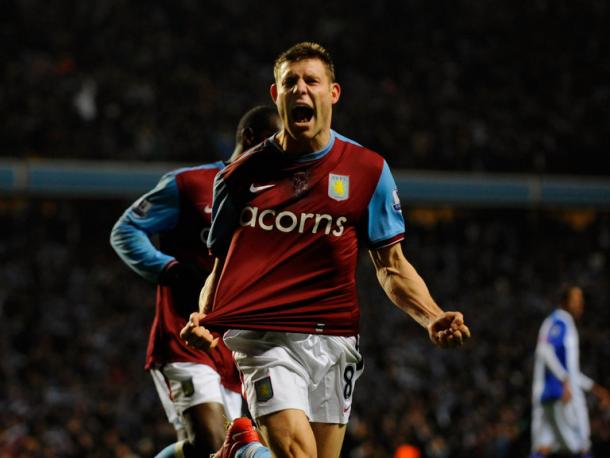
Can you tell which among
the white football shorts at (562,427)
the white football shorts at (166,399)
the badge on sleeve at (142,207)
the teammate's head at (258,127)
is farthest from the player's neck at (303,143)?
the white football shorts at (562,427)

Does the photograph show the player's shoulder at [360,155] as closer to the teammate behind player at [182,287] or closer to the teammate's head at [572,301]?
the teammate behind player at [182,287]

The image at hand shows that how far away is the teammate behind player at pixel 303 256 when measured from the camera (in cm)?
377

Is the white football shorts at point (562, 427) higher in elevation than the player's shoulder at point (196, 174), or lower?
lower

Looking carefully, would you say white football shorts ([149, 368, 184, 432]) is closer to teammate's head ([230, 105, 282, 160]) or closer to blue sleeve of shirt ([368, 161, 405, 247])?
teammate's head ([230, 105, 282, 160])

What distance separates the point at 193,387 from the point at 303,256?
147cm

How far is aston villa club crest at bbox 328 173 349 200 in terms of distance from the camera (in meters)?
3.85

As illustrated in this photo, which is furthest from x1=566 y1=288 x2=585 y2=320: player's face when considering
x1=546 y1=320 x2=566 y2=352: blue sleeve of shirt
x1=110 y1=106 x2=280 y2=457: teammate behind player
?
x1=110 y1=106 x2=280 y2=457: teammate behind player

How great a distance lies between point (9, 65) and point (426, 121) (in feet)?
28.6

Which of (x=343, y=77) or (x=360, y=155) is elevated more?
(x=343, y=77)

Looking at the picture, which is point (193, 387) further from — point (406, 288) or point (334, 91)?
point (334, 91)

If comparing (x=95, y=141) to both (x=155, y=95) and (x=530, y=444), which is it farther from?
(x=530, y=444)

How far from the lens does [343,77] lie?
914 inches

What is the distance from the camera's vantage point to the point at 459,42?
80.2 ft

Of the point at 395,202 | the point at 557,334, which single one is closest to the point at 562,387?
the point at 557,334
